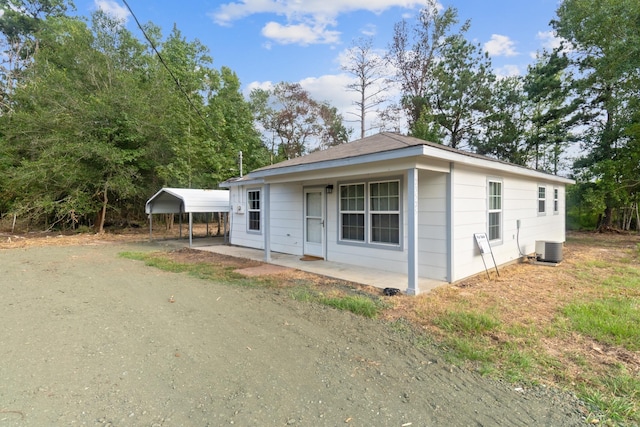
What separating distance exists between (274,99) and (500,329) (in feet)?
79.3

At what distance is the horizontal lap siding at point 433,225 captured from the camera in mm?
5641

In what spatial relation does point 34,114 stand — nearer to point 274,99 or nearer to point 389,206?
point 274,99

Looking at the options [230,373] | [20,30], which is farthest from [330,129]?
[230,373]

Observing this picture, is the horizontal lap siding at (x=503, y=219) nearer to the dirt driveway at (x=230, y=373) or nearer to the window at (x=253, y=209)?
the dirt driveway at (x=230, y=373)

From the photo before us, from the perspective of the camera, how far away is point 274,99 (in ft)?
81.0

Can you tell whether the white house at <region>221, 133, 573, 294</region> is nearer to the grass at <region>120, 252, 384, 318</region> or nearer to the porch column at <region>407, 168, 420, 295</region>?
the porch column at <region>407, 168, 420, 295</region>

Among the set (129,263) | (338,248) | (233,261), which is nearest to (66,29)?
(129,263)

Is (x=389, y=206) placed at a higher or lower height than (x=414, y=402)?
higher

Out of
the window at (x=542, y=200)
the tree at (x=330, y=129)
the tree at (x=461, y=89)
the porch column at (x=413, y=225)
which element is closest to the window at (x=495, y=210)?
the porch column at (x=413, y=225)

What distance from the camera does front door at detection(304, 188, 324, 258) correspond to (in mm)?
7898

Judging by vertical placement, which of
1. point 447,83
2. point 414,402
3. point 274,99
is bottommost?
point 414,402

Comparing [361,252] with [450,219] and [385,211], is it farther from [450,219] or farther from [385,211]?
[450,219]

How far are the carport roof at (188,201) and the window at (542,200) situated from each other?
10.1 m

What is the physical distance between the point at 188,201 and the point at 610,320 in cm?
1041
